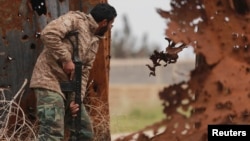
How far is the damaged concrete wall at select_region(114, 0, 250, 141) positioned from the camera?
611 centimetres

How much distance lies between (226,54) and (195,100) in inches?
16.2

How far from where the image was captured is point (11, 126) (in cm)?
768

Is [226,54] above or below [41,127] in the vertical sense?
above

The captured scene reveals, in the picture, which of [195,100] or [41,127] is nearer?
[195,100]

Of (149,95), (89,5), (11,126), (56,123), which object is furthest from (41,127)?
(149,95)

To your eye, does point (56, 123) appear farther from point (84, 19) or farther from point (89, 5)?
point (89, 5)

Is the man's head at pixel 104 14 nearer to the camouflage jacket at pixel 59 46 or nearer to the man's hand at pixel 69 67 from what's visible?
the camouflage jacket at pixel 59 46

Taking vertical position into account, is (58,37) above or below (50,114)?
above

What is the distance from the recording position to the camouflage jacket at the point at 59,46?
22.3 ft

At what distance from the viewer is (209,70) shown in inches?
242

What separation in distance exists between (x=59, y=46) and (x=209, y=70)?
133 centimetres

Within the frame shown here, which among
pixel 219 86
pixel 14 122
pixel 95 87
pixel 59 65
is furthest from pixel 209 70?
pixel 14 122

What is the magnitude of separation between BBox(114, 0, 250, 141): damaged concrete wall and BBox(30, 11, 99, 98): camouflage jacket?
3.23ft

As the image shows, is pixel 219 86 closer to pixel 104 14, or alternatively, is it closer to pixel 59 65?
pixel 104 14
